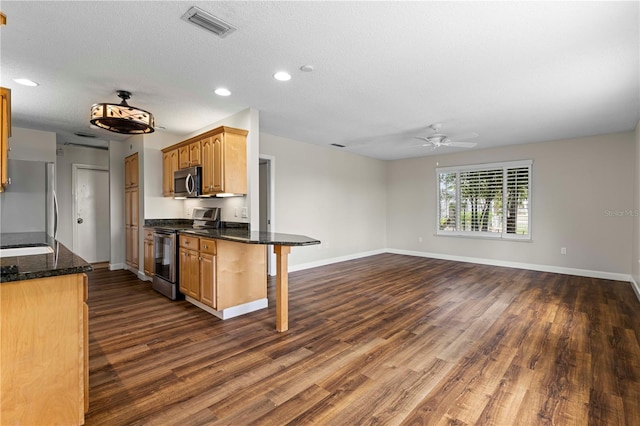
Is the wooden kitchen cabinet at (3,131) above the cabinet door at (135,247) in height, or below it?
above

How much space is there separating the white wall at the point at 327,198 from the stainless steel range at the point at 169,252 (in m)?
1.31

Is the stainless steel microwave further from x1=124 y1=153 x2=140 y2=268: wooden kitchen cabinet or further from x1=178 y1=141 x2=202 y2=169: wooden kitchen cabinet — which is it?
x1=124 y1=153 x2=140 y2=268: wooden kitchen cabinet

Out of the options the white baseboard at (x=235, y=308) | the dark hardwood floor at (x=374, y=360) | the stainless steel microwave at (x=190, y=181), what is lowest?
the dark hardwood floor at (x=374, y=360)

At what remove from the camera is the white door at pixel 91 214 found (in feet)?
20.7

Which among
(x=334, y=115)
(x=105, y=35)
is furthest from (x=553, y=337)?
(x=105, y=35)

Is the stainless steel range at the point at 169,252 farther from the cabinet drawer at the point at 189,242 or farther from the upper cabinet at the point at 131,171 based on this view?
the upper cabinet at the point at 131,171

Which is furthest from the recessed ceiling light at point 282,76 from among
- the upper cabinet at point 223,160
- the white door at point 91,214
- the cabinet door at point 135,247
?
the white door at point 91,214

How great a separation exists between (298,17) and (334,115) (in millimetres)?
2262

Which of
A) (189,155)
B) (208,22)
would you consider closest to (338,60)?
(208,22)

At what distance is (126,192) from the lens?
577 centimetres

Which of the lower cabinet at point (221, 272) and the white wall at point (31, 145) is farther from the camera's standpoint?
the white wall at point (31, 145)

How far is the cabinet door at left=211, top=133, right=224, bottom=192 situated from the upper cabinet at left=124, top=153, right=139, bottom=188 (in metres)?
2.18

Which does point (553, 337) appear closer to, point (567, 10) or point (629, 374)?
point (629, 374)

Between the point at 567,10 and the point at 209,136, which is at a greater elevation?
the point at 567,10
